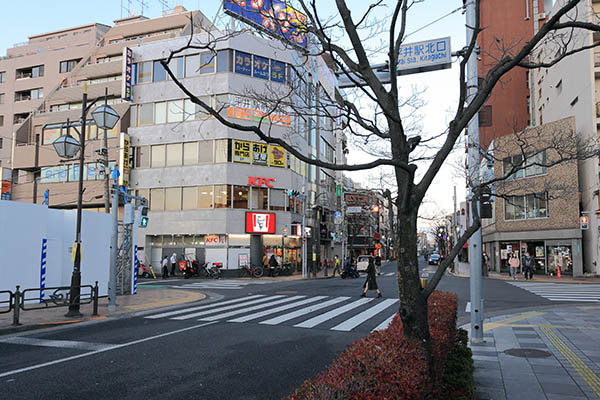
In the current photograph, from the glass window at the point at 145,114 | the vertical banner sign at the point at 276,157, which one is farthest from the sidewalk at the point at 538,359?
the glass window at the point at 145,114

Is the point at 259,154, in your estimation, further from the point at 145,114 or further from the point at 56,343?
the point at 56,343

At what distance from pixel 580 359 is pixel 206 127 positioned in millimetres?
31847

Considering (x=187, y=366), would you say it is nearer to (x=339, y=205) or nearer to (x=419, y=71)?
(x=419, y=71)

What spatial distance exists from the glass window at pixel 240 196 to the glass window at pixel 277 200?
228 centimetres

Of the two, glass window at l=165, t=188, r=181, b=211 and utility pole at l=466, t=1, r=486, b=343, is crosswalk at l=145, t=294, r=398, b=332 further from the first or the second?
glass window at l=165, t=188, r=181, b=211

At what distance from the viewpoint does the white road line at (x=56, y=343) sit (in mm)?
8672

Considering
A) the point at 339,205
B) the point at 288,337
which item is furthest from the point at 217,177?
the point at 288,337

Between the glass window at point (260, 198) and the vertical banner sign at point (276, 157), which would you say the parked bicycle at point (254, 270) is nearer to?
the glass window at point (260, 198)

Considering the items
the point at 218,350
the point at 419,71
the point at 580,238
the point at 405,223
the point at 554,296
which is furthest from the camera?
the point at 580,238

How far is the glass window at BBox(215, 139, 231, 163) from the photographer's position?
35062mm

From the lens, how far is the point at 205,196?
35469 mm

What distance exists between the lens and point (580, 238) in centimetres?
3209

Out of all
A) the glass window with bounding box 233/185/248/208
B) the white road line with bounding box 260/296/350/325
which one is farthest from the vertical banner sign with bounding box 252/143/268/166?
the white road line with bounding box 260/296/350/325

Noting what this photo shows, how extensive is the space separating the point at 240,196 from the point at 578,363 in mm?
29977
